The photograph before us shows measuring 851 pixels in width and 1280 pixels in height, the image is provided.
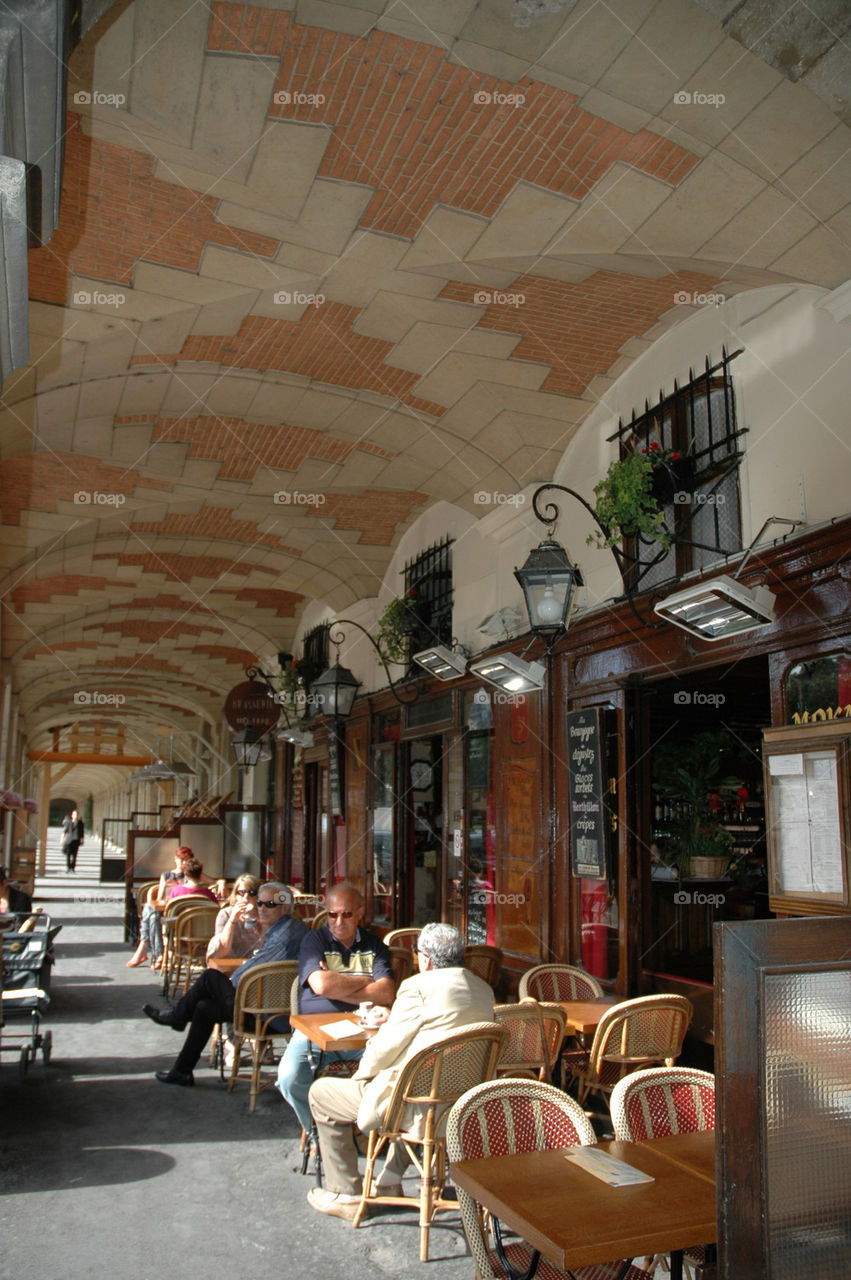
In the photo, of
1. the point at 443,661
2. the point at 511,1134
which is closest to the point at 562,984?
the point at 443,661

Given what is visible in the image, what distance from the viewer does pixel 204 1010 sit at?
583 centimetres

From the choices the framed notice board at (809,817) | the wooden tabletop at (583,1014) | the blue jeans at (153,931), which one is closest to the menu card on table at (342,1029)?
the wooden tabletop at (583,1014)

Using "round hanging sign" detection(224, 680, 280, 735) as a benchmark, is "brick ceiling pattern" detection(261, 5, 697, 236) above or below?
above

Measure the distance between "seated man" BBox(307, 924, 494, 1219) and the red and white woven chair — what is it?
85 cm

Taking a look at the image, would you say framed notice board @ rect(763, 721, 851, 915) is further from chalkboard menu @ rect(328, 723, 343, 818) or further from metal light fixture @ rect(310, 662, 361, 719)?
Result: chalkboard menu @ rect(328, 723, 343, 818)

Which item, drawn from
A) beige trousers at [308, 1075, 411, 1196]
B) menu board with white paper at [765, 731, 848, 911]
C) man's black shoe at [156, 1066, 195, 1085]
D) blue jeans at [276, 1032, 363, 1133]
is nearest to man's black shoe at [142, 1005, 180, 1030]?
man's black shoe at [156, 1066, 195, 1085]

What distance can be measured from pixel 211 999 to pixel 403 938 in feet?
6.61

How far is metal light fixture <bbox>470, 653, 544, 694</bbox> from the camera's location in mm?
6781

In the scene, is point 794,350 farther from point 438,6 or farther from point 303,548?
point 303,548

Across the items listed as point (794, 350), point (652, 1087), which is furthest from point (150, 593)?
point (652, 1087)

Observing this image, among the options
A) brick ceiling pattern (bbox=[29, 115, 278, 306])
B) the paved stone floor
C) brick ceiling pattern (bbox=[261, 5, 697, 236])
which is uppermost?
brick ceiling pattern (bbox=[261, 5, 697, 236])

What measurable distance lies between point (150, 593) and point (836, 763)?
10442 millimetres

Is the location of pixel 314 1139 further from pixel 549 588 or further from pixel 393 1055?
pixel 549 588

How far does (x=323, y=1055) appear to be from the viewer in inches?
179
